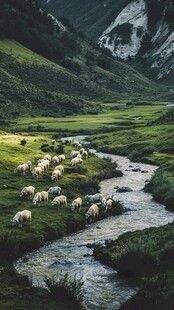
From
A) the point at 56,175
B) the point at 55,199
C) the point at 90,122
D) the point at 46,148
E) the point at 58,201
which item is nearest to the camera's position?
the point at 58,201

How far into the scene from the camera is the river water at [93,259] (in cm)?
2366

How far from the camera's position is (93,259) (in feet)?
94.1

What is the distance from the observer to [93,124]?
110 m

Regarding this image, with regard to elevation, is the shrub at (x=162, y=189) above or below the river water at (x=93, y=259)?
above

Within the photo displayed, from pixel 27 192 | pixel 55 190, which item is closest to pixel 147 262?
pixel 27 192

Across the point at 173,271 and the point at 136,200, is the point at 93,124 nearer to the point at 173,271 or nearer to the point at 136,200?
the point at 136,200

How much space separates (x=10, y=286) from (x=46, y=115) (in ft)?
369

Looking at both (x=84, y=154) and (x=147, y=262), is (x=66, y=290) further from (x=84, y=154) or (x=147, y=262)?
(x=84, y=154)

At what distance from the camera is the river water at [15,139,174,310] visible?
23.7m

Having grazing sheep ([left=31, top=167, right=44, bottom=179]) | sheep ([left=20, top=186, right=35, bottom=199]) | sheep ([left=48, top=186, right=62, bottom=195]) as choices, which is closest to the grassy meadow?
sheep ([left=20, top=186, right=35, bottom=199])

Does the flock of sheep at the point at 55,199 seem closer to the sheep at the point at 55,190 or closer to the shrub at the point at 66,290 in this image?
the sheep at the point at 55,190

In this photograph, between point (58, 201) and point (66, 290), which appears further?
point (58, 201)

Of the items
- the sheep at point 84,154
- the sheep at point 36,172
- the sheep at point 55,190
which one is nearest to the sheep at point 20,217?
the sheep at point 55,190

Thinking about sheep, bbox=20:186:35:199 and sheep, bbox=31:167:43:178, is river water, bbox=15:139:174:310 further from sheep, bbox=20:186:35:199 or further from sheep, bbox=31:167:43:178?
sheep, bbox=31:167:43:178
